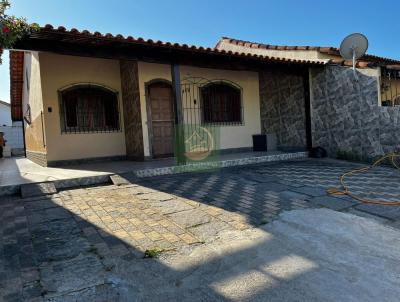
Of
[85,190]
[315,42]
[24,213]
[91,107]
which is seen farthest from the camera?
[315,42]

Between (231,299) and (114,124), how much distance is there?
776 cm

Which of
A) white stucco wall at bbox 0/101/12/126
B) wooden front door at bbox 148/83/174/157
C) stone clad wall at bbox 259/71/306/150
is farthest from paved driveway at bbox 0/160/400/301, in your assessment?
white stucco wall at bbox 0/101/12/126

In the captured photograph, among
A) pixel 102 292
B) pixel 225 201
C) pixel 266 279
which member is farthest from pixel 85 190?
pixel 266 279

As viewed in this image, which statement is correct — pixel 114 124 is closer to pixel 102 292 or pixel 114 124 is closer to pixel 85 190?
pixel 85 190

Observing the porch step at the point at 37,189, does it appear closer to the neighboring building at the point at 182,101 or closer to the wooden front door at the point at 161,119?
the neighboring building at the point at 182,101

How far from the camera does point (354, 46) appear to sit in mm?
7863

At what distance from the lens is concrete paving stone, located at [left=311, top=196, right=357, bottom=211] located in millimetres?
4134

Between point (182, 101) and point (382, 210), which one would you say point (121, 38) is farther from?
point (382, 210)

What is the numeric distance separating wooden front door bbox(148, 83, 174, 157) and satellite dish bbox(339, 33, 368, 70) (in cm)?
503

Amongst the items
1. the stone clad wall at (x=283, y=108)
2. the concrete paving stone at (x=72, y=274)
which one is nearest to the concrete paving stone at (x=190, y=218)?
the concrete paving stone at (x=72, y=274)

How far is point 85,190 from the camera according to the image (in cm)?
542

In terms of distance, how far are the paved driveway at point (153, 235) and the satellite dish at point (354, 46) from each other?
3751 millimetres

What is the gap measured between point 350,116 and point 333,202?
16.1 ft

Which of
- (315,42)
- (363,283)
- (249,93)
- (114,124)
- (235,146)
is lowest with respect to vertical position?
(363,283)
